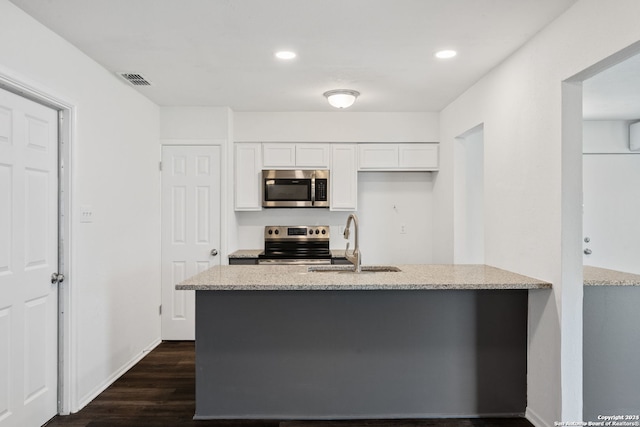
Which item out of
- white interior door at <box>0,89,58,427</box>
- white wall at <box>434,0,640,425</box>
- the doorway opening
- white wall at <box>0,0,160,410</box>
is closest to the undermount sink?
white wall at <box>434,0,640,425</box>

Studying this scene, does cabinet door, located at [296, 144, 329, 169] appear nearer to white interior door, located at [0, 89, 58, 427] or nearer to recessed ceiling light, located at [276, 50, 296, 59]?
recessed ceiling light, located at [276, 50, 296, 59]

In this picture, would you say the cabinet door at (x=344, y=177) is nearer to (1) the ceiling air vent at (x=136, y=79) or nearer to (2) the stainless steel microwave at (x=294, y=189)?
(2) the stainless steel microwave at (x=294, y=189)

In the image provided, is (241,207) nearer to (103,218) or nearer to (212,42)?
(103,218)

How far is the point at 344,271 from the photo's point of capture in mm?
2852

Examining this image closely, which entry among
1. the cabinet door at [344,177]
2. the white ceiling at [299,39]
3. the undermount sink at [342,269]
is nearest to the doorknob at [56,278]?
the white ceiling at [299,39]

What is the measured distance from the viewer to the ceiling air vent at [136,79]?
3111mm

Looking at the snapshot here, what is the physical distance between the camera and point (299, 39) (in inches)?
97.7

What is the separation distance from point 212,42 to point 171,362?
8.80 feet

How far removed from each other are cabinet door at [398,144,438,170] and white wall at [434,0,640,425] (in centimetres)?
151

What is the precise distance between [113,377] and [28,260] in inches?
51.9

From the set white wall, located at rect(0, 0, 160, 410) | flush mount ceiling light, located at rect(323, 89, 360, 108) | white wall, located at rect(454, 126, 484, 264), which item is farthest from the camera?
white wall, located at rect(454, 126, 484, 264)

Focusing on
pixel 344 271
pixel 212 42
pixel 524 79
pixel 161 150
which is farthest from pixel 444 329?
pixel 161 150

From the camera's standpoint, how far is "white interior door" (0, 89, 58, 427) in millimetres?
2129

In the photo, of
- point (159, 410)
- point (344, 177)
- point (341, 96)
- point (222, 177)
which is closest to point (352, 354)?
point (159, 410)
